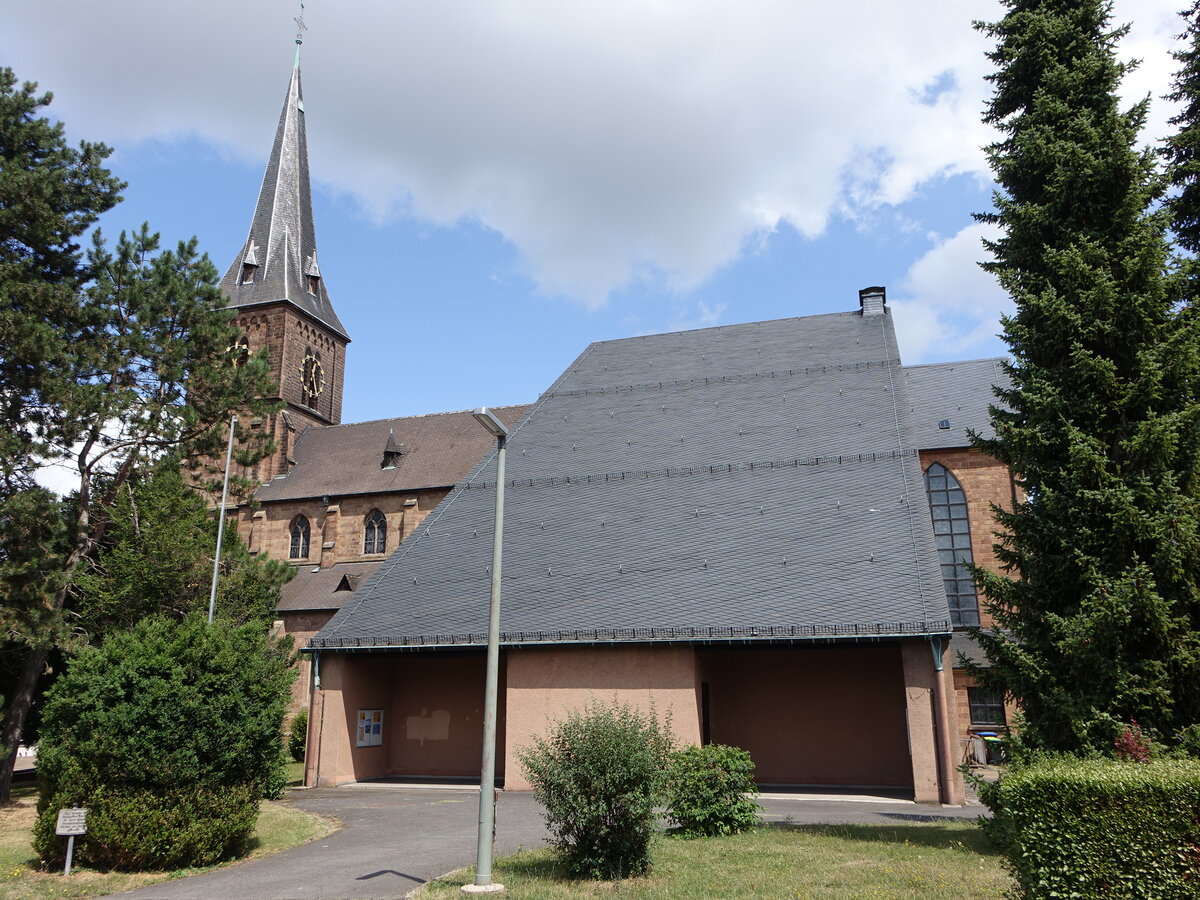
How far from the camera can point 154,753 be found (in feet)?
36.3

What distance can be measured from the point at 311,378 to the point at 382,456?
34.3 ft

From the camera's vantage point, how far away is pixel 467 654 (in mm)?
20016

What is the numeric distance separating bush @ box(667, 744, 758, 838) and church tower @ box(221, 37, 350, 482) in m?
33.7

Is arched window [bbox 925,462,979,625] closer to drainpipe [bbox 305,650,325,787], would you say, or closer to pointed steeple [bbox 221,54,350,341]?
drainpipe [bbox 305,650,325,787]

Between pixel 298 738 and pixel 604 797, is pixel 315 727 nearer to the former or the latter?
pixel 298 738

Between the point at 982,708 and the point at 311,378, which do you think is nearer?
the point at 982,708

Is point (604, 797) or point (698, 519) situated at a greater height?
point (698, 519)

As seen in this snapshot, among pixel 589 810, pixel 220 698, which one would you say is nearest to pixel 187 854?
pixel 220 698

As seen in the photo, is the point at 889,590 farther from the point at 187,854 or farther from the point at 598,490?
the point at 187,854

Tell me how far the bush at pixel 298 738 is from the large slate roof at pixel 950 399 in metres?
20.8

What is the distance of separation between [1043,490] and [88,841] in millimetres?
12477

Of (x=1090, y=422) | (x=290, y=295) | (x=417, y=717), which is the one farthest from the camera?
(x=290, y=295)

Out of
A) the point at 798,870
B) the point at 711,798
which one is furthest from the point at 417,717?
the point at 798,870

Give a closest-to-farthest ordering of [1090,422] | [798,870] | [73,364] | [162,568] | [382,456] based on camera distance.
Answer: [798,870], [1090,422], [73,364], [162,568], [382,456]
